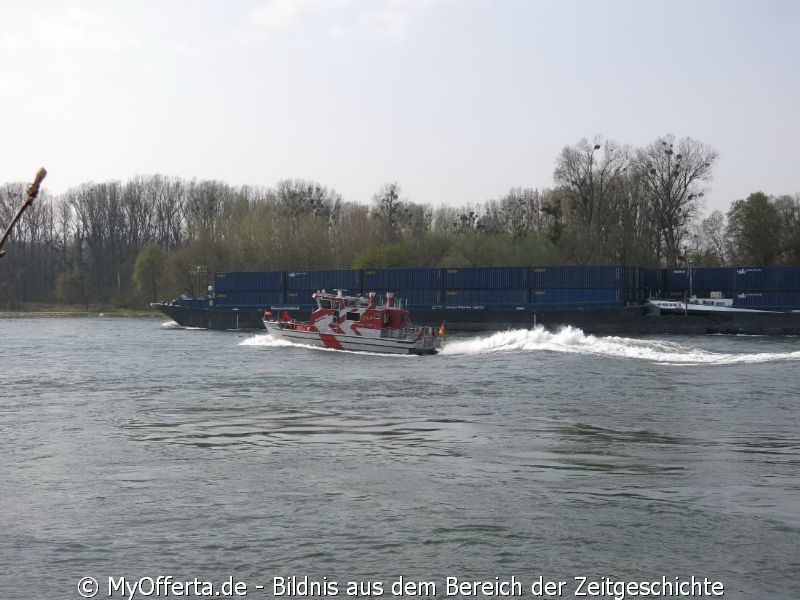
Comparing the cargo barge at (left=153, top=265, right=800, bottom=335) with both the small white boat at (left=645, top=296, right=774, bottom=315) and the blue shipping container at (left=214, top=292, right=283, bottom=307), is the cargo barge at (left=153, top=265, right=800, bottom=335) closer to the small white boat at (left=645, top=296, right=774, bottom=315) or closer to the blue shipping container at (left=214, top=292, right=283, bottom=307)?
the blue shipping container at (left=214, top=292, right=283, bottom=307)

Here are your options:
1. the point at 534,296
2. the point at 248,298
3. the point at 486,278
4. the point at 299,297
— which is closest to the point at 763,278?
the point at 534,296

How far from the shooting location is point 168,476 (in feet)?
73.0

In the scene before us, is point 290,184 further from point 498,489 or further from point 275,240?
point 498,489

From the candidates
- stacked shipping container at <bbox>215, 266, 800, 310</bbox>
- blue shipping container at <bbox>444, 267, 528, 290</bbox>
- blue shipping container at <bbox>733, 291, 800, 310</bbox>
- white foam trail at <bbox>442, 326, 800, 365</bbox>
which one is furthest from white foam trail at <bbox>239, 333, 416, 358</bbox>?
blue shipping container at <bbox>733, 291, 800, 310</bbox>

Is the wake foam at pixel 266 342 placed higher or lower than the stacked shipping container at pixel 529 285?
lower

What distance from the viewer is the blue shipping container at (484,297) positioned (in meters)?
89.0

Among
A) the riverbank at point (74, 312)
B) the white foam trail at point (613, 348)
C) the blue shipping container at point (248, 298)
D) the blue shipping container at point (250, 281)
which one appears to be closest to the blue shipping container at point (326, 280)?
the blue shipping container at point (250, 281)

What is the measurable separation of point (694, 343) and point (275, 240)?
67.8m

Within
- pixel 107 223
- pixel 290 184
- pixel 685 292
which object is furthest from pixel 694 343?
pixel 107 223

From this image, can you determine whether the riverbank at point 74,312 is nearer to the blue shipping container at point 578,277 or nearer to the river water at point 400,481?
the blue shipping container at point 578,277

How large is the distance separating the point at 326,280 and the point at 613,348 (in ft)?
Answer: 149

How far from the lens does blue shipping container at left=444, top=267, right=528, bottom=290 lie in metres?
89.8

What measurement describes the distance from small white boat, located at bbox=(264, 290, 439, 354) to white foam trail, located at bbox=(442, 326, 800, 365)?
248 centimetres

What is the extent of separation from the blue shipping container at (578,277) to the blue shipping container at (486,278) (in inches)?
50.2
